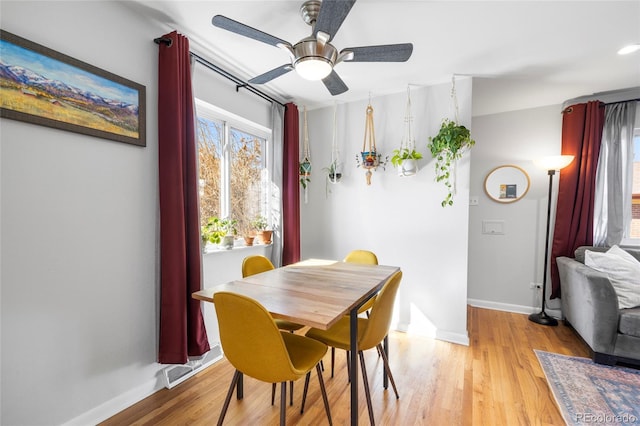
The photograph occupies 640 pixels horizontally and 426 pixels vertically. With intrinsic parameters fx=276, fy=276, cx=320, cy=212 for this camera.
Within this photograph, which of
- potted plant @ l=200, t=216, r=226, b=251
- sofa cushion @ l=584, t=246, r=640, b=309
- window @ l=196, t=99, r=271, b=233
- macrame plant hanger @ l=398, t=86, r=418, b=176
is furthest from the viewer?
macrame plant hanger @ l=398, t=86, r=418, b=176

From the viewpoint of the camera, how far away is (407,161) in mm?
2738

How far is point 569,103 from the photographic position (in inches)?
124

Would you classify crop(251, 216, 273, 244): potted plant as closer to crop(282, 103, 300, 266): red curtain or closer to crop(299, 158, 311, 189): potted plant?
crop(282, 103, 300, 266): red curtain

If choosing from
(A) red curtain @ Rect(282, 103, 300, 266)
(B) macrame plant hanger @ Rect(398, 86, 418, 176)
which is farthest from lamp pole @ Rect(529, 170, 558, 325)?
(A) red curtain @ Rect(282, 103, 300, 266)

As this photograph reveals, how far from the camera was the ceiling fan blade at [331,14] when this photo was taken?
1171 mm

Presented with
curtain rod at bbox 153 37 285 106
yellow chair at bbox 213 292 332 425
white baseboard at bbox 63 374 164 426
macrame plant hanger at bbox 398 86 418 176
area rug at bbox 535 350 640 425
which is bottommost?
area rug at bbox 535 350 640 425

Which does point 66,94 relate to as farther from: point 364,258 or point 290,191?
point 364,258

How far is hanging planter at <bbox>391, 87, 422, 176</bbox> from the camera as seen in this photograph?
275 centimetres

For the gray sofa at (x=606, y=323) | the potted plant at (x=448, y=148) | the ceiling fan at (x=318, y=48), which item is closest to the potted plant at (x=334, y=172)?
the potted plant at (x=448, y=148)

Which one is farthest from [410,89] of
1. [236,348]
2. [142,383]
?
[142,383]

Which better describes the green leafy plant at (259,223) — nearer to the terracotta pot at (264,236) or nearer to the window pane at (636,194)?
Result: the terracotta pot at (264,236)

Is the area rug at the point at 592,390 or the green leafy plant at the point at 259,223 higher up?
the green leafy plant at the point at 259,223

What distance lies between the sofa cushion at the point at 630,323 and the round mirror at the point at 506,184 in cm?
158

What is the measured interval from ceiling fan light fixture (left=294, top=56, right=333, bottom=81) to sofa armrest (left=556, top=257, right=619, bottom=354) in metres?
2.64
